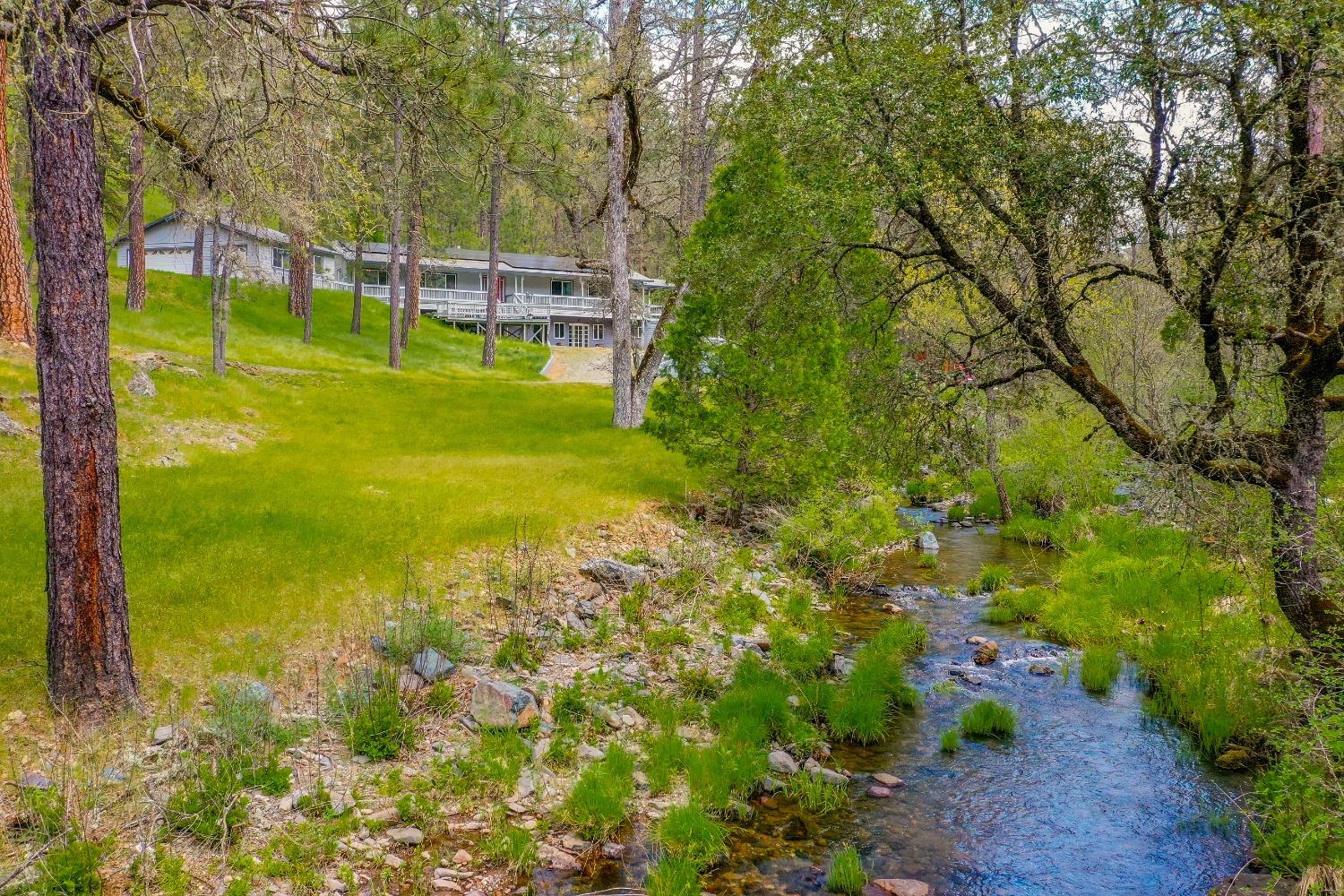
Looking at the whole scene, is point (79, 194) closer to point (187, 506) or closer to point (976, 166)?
point (187, 506)

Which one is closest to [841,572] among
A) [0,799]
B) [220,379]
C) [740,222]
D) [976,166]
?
[740,222]

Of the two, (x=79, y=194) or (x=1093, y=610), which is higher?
(x=79, y=194)

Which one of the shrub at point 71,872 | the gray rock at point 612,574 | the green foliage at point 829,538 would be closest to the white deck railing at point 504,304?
the green foliage at point 829,538

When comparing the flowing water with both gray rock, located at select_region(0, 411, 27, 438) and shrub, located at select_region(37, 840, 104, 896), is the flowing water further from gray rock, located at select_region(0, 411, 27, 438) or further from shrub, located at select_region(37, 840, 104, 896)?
gray rock, located at select_region(0, 411, 27, 438)

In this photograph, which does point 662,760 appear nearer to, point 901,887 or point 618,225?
point 901,887

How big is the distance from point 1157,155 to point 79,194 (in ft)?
28.6

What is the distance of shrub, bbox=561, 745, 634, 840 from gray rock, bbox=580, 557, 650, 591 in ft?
14.8

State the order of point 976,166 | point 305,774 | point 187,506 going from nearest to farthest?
point 305,774 < point 976,166 < point 187,506

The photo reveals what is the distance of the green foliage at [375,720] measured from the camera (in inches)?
267

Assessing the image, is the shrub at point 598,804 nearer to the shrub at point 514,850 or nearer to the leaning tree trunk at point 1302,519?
the shrub at point 514,850

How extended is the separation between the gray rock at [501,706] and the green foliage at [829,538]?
23.8 ft

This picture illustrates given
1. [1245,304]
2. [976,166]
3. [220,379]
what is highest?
[976,166]

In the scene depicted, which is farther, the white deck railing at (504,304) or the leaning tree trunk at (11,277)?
the white deck railing at (504,304)

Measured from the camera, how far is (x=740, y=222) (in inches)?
530
